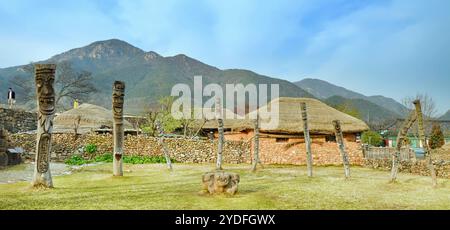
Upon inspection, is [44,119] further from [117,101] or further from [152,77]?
[152,77]

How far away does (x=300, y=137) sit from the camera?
24.9m

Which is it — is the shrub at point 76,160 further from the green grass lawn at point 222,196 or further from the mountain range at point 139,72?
the mountain range at point 139,72

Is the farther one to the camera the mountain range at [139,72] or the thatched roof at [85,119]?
the mountain range at [139,72]

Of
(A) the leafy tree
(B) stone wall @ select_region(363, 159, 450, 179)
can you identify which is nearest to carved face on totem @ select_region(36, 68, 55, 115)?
(B) stone wall @ select_region(363, 159, 450, 179)

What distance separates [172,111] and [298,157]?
58.6 ft

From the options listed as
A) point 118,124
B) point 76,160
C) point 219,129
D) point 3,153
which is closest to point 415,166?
point 219,129

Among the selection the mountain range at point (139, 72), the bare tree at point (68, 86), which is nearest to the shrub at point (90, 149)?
the bare tree at point (68, 86)

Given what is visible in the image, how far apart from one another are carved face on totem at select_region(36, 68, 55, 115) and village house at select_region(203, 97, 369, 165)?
15.3 m

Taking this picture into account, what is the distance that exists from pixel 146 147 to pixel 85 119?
A: 1127cm

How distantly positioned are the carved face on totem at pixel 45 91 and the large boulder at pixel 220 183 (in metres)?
5.08

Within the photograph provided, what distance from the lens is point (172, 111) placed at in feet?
127

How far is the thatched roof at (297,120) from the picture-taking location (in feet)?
81.6
